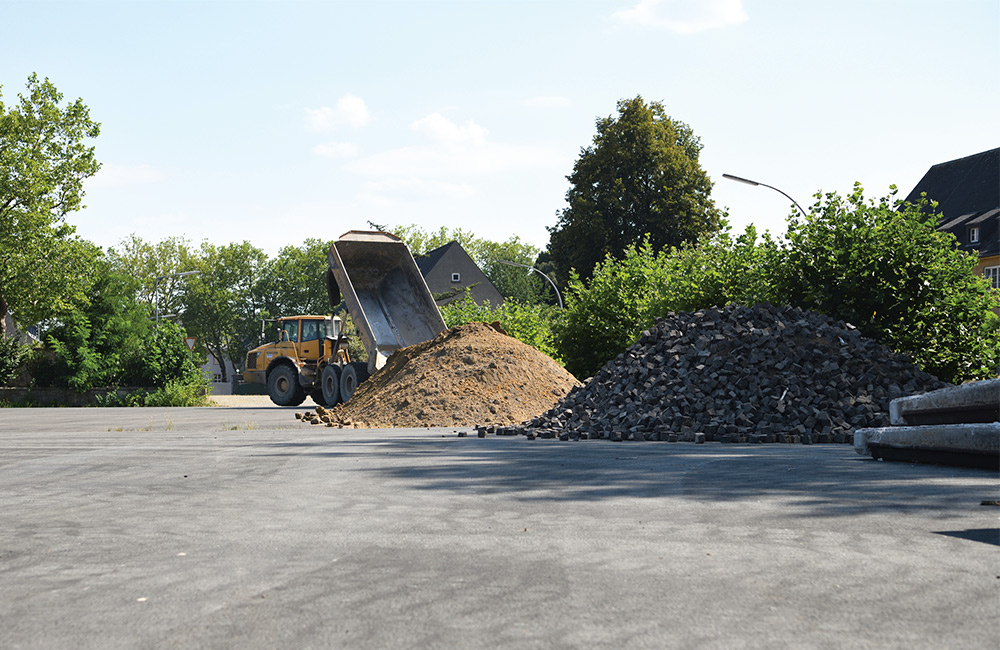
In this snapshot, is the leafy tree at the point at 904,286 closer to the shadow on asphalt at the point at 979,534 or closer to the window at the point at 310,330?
the shadow on asphalt at the point at 979,534

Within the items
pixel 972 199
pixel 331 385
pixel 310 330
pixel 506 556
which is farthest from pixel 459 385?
pixel 972 199

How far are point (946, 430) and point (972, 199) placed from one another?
43.9m

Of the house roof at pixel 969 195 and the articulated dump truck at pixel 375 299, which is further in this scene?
the house roof at pixel 969 195

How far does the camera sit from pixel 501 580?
3965 millimetres

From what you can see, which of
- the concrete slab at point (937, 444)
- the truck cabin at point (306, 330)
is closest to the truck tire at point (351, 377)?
the truck cabin at point (306, 330)

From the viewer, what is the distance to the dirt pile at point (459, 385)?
54.5 feet

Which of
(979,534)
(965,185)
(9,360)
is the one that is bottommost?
(979,534)

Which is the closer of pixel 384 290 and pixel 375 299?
pixel 375 299

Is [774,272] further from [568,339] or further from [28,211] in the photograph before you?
[28,211]

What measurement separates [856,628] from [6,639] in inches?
124

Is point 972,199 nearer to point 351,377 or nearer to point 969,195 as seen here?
point 969,195

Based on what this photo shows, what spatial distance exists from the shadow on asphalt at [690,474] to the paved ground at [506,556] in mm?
49

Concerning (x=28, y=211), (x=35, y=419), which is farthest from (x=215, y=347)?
(x=35, y=419)

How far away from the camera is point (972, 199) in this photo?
1790 inches
